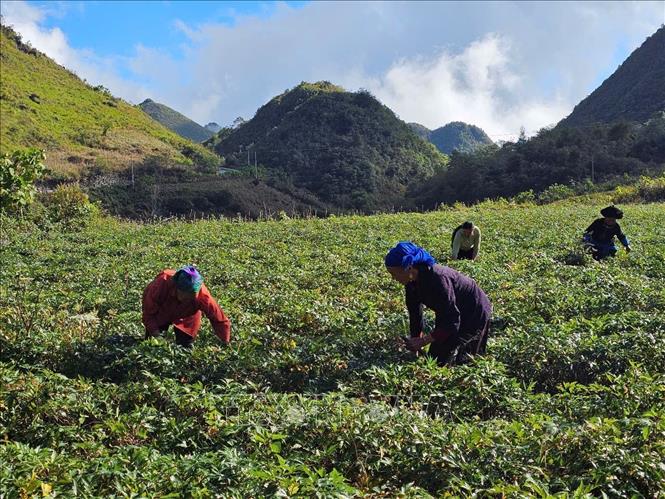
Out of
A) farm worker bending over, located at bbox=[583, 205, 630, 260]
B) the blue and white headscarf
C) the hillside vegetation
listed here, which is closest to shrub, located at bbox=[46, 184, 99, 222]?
farm worker bending over, located at bbox=[583, 205, 630, 260]

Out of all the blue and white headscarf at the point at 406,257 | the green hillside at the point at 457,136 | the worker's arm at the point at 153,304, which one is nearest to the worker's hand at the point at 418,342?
the blue and white headscarf at the point at 406,257

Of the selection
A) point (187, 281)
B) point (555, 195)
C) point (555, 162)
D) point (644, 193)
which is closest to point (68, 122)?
point (555, 195)

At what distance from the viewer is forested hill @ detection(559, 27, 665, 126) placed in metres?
65.9

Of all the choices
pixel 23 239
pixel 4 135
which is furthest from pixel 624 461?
pixel 4 135

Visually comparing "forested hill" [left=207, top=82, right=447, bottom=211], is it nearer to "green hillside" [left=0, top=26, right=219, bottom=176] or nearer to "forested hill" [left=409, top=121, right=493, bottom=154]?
"green hillside" [left=0, top=26, right=219, bottom=176]

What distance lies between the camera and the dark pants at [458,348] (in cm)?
467

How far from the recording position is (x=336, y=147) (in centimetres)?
7112

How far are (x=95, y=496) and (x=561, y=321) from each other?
15.4 feet

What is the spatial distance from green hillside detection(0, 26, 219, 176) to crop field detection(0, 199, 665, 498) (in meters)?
40.5

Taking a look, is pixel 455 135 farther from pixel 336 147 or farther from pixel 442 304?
pixel 442 304

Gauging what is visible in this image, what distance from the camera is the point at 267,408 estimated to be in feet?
12.1

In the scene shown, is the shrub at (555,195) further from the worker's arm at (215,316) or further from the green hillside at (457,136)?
the green hillside at (457,136)

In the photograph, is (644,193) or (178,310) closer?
(178,310)

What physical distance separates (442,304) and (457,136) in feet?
457
